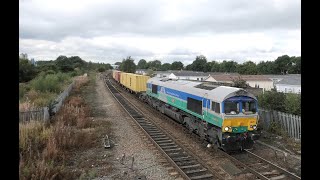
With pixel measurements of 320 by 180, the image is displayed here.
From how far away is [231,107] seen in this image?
39.8 feet

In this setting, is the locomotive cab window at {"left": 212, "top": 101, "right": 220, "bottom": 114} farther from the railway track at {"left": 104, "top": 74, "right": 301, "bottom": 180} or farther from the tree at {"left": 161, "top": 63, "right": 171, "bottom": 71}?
the tree at {"left": 161, "top": 63, "right": 171, "bottom": 71}

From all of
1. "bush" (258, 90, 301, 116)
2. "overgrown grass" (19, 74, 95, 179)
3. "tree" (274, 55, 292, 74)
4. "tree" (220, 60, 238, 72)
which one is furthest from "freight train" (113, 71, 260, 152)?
"tree" (220, 60, 238, 72)

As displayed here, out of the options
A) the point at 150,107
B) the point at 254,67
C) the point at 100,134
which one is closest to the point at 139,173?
the point at 100,134

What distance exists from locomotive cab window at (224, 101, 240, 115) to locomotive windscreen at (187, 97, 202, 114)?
93.7 inches

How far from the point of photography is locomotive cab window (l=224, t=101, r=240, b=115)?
39.5ft

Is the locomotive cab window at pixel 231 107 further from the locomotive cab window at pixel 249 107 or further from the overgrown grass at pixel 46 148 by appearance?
the overgrown grass at pixel 46 148

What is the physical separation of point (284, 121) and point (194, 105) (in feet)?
16.6

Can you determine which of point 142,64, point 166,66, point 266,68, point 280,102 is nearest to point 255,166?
point 280,102

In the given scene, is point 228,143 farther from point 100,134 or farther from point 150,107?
point 150,107

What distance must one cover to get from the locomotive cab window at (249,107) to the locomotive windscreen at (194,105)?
8.32ft

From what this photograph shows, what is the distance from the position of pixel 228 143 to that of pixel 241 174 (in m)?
1.92

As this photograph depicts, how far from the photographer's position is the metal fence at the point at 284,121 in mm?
14491

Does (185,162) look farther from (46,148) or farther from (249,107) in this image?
(46,148)
